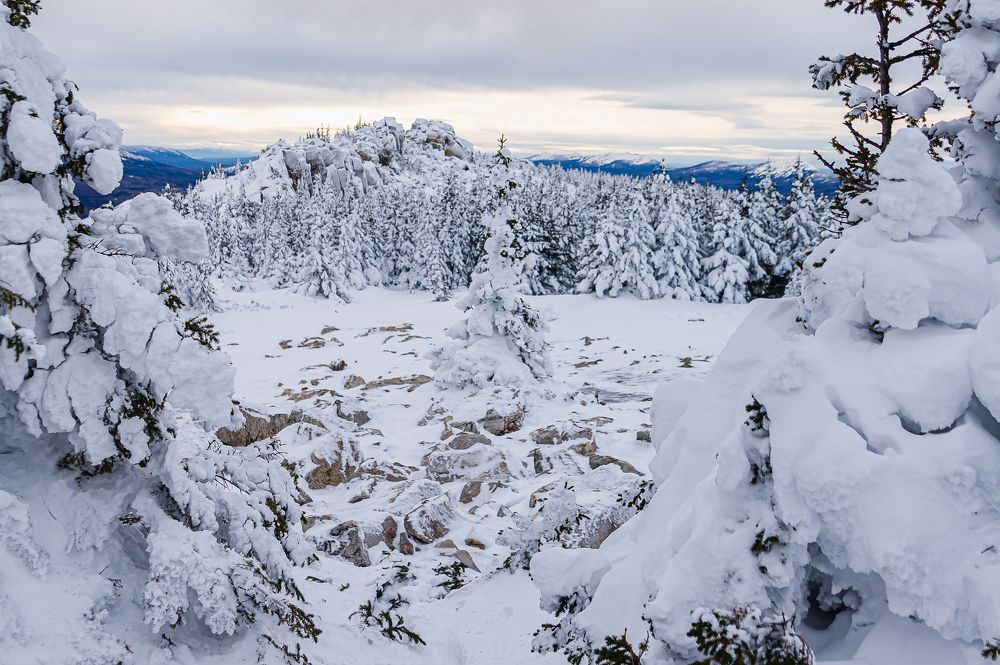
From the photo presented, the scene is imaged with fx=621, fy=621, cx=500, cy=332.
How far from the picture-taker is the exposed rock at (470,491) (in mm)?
11992

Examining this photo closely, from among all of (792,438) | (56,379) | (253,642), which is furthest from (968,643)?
(56,379)

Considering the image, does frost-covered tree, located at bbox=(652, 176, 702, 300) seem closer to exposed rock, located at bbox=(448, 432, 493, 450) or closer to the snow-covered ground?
the snow-covered ground

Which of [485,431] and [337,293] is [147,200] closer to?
[485,431]

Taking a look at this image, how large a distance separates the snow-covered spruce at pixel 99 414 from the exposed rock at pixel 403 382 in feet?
47.8

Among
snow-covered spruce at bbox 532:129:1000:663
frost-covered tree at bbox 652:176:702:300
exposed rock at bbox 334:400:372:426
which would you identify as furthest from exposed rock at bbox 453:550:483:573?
frost-covered tree at bbox 652:176:702:300

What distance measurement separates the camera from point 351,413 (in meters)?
17.0

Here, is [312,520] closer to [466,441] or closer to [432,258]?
[466,441]

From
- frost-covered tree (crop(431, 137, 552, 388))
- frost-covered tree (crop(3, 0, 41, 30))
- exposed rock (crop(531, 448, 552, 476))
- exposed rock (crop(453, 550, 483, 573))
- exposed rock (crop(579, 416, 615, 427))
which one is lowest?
exposed rock (crop(531, 448, 552, 476))

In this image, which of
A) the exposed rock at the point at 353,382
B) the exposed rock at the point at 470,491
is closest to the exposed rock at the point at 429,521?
the exposed rock at the point at 470,491

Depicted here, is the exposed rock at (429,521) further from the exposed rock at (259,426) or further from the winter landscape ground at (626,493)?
the exposed rock at (259,426)

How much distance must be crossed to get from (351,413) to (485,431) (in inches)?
151

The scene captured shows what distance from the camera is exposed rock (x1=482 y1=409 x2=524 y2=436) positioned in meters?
16.0

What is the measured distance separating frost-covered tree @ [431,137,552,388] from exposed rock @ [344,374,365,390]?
8.69 feet

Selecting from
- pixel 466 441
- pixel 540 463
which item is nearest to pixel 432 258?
pixel 466 441
